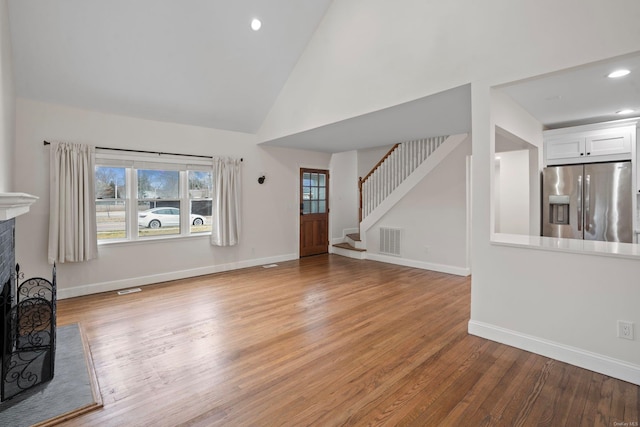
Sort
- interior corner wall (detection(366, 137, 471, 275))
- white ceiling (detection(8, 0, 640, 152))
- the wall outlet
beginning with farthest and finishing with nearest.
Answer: interior corner wall (detection(366, 137, 471, 275))
white ceiling (detection(8, 0, 640, 152))
the wall outlet

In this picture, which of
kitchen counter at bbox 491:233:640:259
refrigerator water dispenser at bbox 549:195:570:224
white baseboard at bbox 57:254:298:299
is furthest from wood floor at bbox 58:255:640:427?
refrigerator water dispenser at bbox 549:195:570:224

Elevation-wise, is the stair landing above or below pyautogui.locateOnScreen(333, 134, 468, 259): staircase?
below

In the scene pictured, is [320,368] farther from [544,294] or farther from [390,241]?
[390,241]

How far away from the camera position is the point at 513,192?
6117mm

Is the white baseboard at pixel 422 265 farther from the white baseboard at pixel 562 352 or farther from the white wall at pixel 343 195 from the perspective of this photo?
the white baseboard at pixel 562 352

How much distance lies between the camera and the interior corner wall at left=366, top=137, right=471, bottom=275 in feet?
17.6

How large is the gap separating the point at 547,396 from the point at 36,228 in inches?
223

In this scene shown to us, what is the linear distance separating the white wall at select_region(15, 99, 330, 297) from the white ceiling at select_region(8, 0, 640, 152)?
24cm

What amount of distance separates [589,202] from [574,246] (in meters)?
2.14

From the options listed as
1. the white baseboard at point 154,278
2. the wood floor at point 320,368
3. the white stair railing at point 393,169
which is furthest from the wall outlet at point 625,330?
the white baseboard at point 154,278

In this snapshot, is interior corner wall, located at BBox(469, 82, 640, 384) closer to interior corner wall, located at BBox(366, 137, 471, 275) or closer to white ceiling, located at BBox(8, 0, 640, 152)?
white ceiling, located at BBox(8, 0, 640, 152)

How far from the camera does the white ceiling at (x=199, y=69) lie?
10.8 ft

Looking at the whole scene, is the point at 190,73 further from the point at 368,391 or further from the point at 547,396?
the point at 547,396

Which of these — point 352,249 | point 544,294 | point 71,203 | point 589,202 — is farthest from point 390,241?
point 71,203
